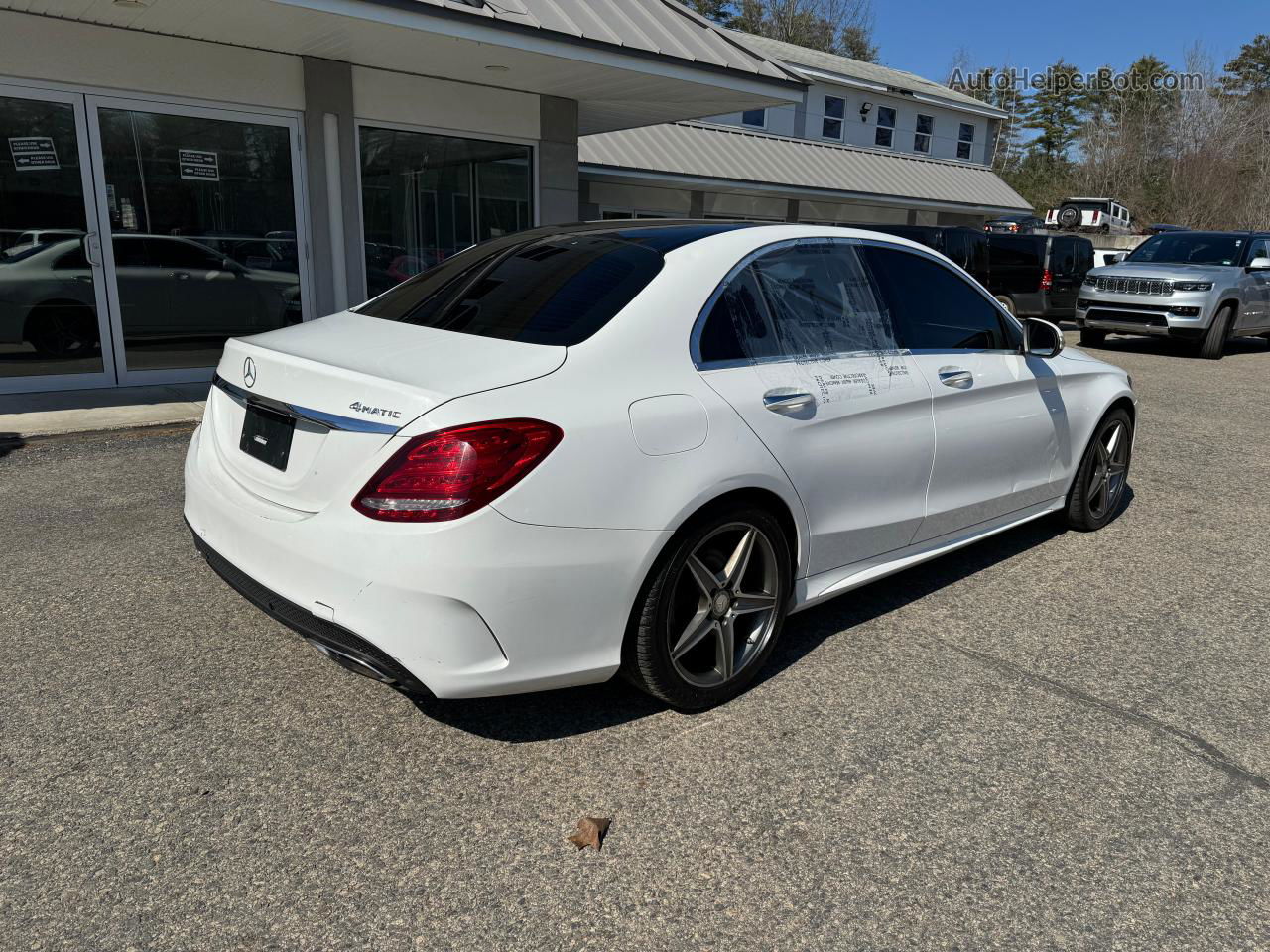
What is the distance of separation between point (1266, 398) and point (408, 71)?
1012 centimetres

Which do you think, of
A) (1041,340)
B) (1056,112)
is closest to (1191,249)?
(1041,340)

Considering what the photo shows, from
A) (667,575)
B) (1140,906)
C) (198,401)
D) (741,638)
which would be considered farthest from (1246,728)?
(198,401)

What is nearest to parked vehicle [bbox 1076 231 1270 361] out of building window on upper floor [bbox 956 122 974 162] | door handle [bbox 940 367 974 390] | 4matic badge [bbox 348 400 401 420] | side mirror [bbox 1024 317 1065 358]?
side mirror [bbox 1024 317 1065 358]

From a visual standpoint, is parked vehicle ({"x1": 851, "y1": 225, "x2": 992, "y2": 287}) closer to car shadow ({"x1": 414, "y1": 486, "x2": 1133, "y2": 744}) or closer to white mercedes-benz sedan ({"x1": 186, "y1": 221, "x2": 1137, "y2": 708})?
car shadow ({"x1": 414, "y1": 486, "x2": 1133, "y2": 744})

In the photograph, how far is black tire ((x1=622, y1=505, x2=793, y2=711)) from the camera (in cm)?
289

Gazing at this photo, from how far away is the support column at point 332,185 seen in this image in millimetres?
9195

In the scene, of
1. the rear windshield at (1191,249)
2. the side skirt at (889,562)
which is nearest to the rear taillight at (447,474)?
the side skirt at (889,562)

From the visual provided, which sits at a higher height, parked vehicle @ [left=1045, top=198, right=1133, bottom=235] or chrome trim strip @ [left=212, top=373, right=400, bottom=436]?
parked vehicle @ [left=1045, top=198, right=1133, bottom=235]

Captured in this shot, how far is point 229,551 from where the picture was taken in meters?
2.99

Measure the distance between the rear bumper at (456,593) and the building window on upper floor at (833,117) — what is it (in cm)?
2635

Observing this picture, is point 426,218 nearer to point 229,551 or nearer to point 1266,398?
point 229,551

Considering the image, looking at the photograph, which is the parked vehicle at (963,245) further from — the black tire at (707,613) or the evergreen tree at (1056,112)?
the evergreen tree at (1056,112)

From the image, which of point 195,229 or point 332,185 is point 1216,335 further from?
point 195,229

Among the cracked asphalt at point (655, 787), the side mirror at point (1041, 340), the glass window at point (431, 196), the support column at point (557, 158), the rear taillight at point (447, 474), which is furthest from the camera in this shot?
the support column at point (557, 158)
